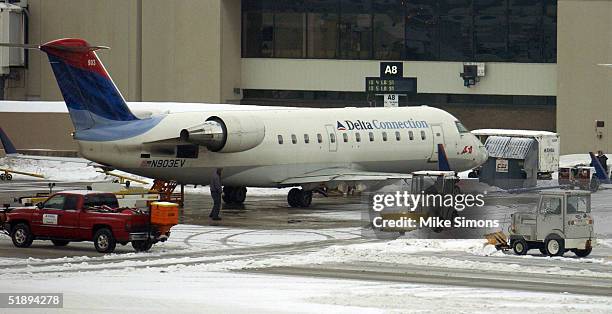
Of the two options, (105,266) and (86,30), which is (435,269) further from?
(86,30)

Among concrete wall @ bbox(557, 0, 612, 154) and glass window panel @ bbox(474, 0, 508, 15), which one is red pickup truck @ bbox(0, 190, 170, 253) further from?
glass window panel @ bbox(474, 0, 508, 15)

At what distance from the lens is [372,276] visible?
27781mm

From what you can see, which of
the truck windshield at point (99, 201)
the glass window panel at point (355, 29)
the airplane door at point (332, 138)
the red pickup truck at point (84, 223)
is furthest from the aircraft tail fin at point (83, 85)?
the glass window panel at point (355, 29)

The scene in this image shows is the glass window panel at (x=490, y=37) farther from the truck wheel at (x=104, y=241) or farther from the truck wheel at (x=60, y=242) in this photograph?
the truck wheel at (x=104, y=241)

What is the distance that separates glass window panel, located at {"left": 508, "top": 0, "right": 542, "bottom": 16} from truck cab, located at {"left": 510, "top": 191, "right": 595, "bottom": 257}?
3792 cm

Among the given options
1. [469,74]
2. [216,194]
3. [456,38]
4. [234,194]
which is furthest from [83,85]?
[456,38]

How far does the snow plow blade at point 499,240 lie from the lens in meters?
32.1

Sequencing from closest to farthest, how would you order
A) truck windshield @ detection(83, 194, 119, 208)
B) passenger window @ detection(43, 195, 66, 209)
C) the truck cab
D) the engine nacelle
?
the truck cab < truck windshield @ detection(83, 194, 119, 208) < passenger window @ detection(43, 195, 66, 209) < the engine nacelle

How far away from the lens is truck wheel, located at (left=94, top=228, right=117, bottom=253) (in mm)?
31594

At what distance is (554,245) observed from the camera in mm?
31312

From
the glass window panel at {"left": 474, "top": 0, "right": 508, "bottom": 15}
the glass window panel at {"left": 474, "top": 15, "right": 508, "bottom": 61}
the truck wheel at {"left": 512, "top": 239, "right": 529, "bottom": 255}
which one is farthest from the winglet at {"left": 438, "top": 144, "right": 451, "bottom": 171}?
the glass window panel at {"left": 474, "top": 0, "right": 508, "bottom": 15}

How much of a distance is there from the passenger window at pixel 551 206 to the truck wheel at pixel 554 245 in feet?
1.69

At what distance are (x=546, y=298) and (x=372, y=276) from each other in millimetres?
4110

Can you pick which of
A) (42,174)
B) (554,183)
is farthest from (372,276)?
(42,174)
